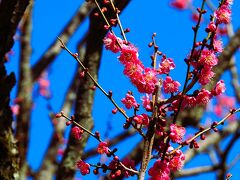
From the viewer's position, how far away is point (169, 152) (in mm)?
1760

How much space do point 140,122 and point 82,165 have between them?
29 centimetres

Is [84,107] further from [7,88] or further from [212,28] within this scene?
[212,28]

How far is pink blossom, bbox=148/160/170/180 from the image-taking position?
1.73 metres

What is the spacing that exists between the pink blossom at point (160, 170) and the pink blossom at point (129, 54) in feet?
1.32

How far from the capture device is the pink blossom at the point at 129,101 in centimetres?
185

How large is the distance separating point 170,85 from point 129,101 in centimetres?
17

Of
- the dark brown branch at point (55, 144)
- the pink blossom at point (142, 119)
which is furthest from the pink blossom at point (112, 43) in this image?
the dark brown branch at point (55, 144)

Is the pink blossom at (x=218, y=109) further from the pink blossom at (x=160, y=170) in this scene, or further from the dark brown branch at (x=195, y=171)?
the pink blossom at (x=160, y=170)

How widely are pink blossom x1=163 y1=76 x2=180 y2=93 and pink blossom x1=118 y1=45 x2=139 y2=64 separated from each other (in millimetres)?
139

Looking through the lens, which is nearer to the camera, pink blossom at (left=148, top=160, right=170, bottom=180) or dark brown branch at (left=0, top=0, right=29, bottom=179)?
pink blossom at (left=148, top=160, right=170, bottom=180)

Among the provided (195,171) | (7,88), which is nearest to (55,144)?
(195,171)

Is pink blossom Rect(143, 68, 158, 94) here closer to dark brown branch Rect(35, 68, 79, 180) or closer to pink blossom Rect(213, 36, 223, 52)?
pink blossom Rect(213, 36, 223, 52)

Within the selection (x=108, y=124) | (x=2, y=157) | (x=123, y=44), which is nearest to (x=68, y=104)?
(x=108, y=124)

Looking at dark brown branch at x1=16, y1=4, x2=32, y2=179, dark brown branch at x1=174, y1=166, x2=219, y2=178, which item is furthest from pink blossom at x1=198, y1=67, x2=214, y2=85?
dark brown branch at x1=16, y1=4, x2=32, y2=179
